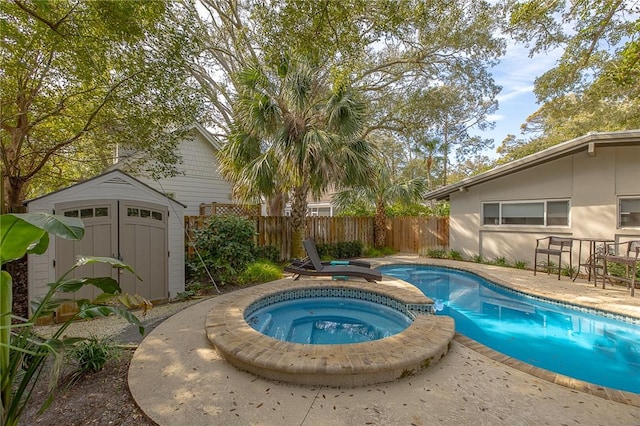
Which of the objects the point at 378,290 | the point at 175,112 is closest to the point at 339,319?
the point at 378,290

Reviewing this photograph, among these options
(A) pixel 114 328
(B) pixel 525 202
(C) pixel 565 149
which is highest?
(C) pixel 565 149

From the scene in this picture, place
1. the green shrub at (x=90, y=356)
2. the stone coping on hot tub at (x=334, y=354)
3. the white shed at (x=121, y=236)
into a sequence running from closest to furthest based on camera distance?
the stone coping on hot tub at (x=334, y=354) → the green shrub at (x=90, y=356) → the white shed at (x=121, y=236)

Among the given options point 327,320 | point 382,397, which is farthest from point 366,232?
point 382,397

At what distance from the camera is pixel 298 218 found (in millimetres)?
10523

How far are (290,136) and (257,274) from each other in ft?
14.4

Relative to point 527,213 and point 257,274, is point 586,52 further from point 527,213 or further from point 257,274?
point 257,274

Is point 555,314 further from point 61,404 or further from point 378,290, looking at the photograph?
point 61,404

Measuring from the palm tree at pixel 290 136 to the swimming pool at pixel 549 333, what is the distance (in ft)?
16.4

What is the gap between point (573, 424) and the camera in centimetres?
261

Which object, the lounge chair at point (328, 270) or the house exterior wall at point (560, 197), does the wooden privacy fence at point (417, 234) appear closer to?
the house exterior wall at point (560, 197)

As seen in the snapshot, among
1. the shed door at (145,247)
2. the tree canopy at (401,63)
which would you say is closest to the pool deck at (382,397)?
the shed door at (145,247)

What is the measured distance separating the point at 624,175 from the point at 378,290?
8.31m

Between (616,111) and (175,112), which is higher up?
(616,111)

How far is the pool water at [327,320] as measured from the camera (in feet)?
17.8
